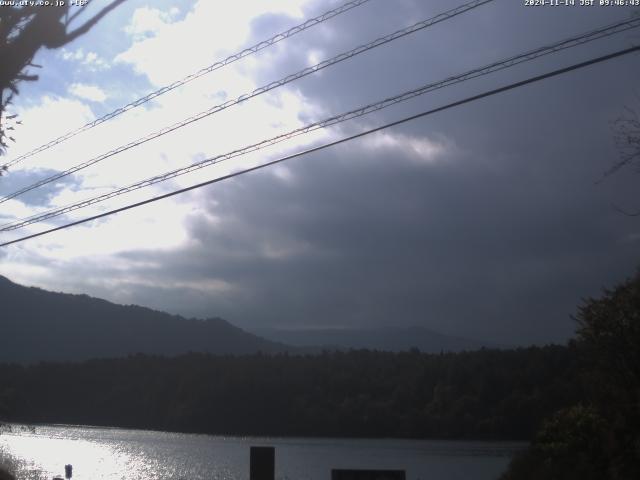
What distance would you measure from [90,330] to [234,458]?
123438 mm

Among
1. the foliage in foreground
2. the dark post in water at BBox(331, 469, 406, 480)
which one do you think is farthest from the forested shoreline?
the dark post in water at BBox(331, 469, 406, 480)

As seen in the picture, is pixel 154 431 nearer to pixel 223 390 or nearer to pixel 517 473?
pixel 223 390

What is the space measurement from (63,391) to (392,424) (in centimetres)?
4950

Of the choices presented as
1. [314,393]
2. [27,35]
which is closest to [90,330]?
[314,393]

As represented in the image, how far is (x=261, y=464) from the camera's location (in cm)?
1170

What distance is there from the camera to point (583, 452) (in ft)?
45.0

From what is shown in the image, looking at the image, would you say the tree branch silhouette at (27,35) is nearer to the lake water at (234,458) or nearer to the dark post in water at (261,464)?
the dark post in water at (261,464)

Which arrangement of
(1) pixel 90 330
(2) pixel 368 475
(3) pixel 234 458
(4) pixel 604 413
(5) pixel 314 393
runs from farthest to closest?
(1) pixel 90 330, (5) pixel 314 393, (3) pixel 234 458, (4) pixel 604 413, (2) pixel 368 475

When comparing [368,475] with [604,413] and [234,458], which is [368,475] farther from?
[234,458]

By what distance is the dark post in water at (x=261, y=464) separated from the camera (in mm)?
11656

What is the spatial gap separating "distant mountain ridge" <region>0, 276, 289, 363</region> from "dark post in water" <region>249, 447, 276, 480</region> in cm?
14474

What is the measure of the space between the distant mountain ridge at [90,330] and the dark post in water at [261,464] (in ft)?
475

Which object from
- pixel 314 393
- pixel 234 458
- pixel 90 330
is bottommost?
pixel 234 458

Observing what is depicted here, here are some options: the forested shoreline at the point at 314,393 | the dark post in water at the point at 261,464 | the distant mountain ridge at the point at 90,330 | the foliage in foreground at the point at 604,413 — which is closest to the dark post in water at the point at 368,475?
the dark post in water at the point at 261,464
